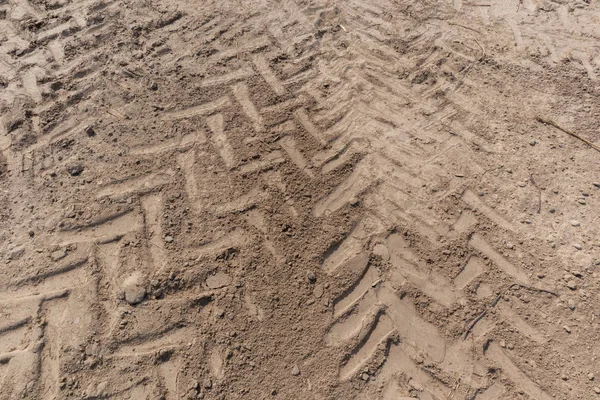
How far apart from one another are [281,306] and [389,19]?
3.22 metres

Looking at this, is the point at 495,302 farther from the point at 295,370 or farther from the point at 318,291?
the point at 295,370

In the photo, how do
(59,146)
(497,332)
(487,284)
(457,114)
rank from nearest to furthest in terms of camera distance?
(497,332) < (487,284) < (59,146) < (457,114)

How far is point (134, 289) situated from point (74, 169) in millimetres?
1196

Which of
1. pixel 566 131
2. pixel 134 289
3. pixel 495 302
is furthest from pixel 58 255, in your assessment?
pixel 566 131

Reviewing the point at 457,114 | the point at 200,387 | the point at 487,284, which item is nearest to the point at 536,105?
the point at 457,114

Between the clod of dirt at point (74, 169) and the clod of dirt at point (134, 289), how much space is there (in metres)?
1.06

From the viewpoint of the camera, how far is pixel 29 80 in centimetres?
362

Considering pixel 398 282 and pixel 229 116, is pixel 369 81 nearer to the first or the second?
pixel 229 116

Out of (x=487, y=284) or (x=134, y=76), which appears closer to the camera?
(x=487, y=284)

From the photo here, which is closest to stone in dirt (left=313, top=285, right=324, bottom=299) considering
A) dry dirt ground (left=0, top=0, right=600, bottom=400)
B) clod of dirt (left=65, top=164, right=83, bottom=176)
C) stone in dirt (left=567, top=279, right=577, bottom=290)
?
dry dirt ground (left=0, top=0, right=600, bottom=400)

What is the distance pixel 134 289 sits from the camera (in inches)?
103

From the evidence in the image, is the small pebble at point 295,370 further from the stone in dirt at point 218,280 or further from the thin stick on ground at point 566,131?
the thin stick on ground at point 566,131

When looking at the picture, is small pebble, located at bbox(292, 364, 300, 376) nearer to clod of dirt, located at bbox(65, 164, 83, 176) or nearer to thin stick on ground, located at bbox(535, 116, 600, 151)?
clod of dirt, located at bbox(65, 164, 83, 176)

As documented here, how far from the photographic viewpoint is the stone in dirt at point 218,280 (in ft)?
8.68
